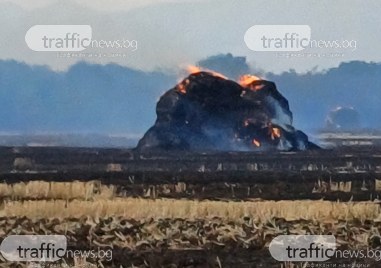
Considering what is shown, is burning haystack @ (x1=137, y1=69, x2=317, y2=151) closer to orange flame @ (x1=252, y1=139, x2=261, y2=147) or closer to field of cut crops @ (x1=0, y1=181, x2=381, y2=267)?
orange flame @ (x1=252, y1=139, x2=261, y2=147)

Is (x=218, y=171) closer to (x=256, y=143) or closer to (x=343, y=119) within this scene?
(x=256, y=143)

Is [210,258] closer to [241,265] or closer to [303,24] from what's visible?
[241,265]

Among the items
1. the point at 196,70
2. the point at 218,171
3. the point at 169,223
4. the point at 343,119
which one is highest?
the point at 196,70

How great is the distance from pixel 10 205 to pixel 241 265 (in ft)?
1.65

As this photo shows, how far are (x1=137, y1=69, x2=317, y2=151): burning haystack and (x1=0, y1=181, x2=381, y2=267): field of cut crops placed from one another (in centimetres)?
12

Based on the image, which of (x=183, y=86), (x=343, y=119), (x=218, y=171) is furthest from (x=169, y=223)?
(x=343, y=119)

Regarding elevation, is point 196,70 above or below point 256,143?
above

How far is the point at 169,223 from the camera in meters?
1.47

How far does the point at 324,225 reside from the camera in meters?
1.47

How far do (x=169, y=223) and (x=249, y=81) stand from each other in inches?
13.6

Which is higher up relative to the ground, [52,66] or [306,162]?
[52,66]

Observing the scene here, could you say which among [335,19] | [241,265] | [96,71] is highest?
[335,19]

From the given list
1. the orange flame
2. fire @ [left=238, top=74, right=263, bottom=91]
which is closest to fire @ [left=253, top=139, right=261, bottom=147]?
the orange flame

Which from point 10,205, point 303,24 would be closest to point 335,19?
point 303,24
